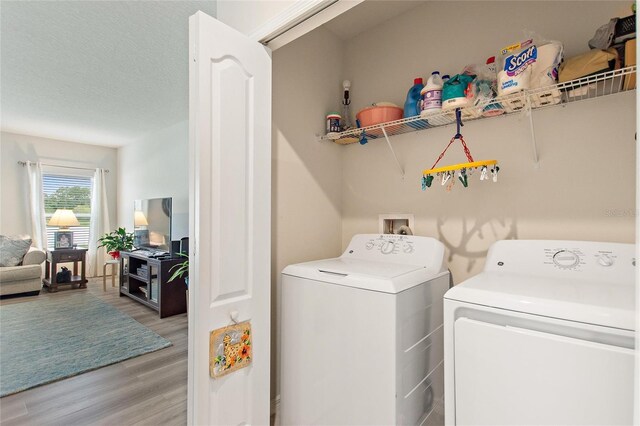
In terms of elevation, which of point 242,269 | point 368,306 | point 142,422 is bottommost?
point 142,422

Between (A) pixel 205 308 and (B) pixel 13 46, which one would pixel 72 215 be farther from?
(A) pixel 205 308

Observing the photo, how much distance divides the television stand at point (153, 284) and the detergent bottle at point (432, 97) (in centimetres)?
349

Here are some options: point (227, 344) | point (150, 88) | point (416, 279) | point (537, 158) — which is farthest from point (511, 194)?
point (150, 88)

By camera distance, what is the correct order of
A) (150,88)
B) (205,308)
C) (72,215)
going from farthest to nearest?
1. (72,215)
2. (150,88)
3. (205,308)

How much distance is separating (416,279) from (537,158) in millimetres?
853

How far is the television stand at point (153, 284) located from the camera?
3.67 m

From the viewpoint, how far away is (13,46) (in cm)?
244

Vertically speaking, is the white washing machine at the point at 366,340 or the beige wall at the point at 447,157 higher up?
the beige wall at the point at 447,157

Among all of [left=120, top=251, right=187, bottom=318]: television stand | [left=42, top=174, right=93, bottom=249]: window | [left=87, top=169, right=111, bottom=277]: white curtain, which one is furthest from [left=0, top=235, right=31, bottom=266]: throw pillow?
[left=120, top=251, right=187, bottom=318]: television stand

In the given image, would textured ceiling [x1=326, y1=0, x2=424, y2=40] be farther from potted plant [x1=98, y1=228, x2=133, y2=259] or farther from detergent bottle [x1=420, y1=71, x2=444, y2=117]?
potted plant [x1=98, y1=228, x2=133, y2=259]

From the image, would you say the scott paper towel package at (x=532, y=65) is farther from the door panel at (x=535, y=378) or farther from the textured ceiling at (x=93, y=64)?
the textured ceiling at (x=93, y=64)

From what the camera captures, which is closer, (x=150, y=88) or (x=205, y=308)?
(x=205, y=308)

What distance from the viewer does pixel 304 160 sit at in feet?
6.16

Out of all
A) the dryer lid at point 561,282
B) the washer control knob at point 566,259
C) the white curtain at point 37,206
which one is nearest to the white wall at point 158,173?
the white curtain at point 37,206
